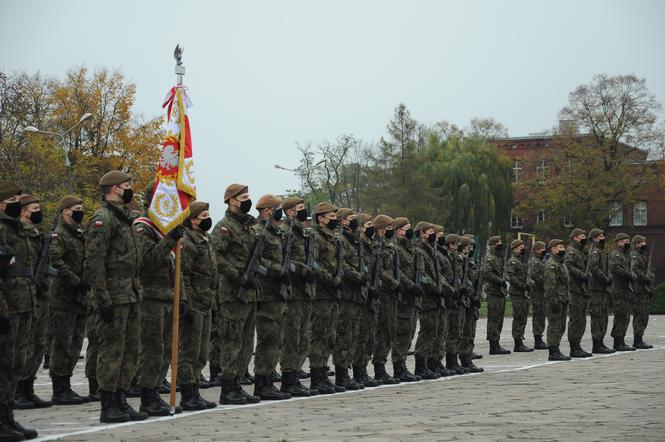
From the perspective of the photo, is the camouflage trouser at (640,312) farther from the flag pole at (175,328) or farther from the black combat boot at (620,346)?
the flag pole at (175,328)

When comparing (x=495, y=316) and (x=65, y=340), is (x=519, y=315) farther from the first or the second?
(x=65, y=340)

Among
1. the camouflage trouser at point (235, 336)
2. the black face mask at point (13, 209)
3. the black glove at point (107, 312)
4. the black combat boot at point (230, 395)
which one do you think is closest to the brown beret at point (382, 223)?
the camouflage trouser at point (235, 336)

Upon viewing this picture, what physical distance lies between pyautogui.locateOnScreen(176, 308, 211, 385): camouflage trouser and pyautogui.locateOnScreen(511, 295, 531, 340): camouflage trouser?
1129 cm

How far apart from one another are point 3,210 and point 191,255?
2666 mm

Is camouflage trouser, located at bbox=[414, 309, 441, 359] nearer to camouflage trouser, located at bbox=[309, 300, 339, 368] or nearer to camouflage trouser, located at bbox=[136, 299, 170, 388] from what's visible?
camouflage trouser, located at bbox=[309, 300, 339, 368]

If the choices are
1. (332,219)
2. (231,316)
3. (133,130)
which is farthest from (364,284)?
(133,130)

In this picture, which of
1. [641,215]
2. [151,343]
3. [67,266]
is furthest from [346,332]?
[641,215]

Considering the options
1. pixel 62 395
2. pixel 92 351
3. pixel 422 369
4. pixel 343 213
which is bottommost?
pixel 62 395

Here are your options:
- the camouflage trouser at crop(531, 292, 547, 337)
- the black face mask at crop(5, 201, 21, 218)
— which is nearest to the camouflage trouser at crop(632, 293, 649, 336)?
the camouflage trouser at crop(531, 292, 547, 337)

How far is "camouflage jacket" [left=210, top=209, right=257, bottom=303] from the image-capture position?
12.1 m

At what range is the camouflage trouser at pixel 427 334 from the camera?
51.1 feet

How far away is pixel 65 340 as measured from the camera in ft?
42.5

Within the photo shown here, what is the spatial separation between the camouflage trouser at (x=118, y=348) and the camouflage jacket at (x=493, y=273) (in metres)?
12.3

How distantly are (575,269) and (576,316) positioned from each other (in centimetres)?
84
